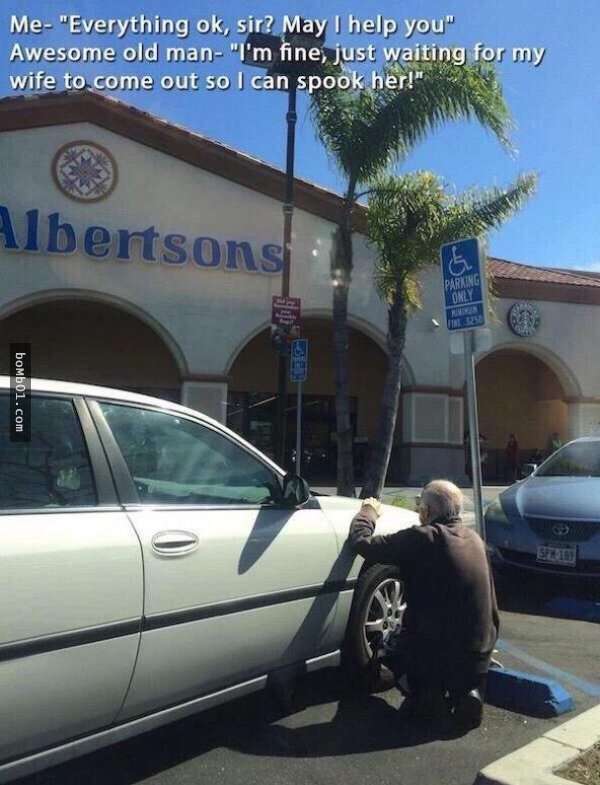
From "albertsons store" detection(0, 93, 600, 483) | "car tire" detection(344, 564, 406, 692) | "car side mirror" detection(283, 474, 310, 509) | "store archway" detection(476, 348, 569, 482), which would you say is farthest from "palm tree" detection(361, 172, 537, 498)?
"store archway" detection(476, 348, 569, 482)

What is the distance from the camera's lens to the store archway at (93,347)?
62.8ft

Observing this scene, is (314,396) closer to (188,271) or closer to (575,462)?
(188,271)

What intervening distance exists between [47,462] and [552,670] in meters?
3.45

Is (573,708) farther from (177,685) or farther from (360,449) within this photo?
(360,449)

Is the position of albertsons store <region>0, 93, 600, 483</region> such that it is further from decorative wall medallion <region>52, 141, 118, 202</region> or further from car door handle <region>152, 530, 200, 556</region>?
car door handle <region>152, 530, 200, 556</region>

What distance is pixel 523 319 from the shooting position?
2012cm

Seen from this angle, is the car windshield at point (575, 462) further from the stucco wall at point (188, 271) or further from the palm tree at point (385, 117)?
the stucco wall at point (188, 271)

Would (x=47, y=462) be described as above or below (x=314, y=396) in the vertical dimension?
below

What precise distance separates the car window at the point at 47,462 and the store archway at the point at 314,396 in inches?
673

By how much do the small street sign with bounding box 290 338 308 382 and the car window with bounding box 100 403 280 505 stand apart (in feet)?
25.3

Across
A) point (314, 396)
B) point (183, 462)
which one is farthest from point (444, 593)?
point (314, 396)

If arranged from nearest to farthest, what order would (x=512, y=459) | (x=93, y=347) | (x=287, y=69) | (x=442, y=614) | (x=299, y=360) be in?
(x=442, y=614) < (x=299, y=360) < (x=287, y=69) < (x=93, y=347) < (x=512, y=459)

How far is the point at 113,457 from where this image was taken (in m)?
3.16

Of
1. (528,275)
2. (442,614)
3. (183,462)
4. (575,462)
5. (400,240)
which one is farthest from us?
(528,275)
